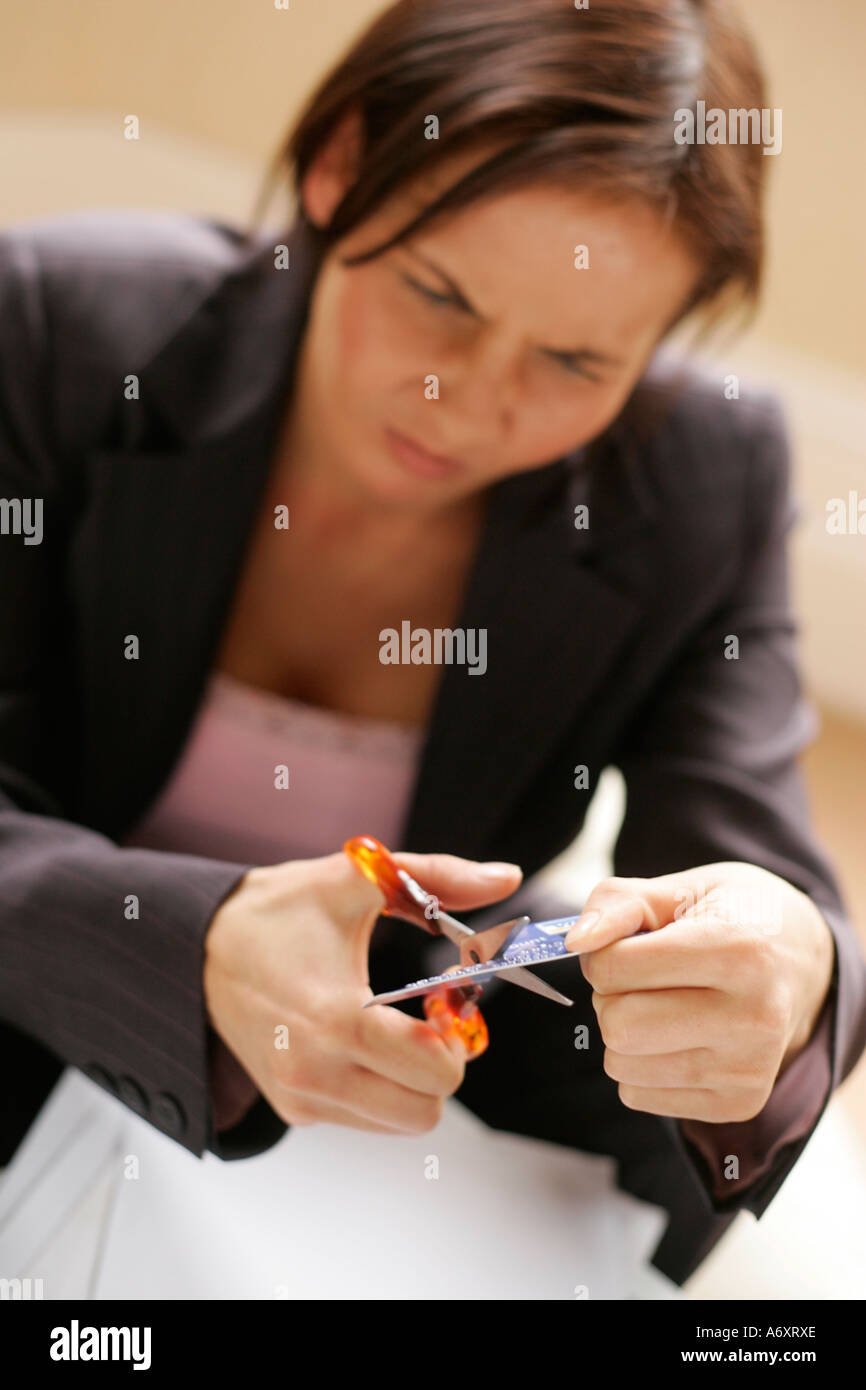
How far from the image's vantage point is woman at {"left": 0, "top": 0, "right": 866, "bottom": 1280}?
44 cm

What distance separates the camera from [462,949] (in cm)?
39

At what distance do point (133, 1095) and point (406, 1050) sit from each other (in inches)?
6.0

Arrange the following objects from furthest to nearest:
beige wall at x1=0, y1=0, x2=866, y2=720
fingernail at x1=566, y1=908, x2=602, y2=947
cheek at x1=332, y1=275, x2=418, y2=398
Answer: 1. beige wall at x1=0, y1=0, x2=866, y2=720
2. cheek at x1=332, y1=275, x2=418, y2=398
3. fingernail at x1=566, y1=908, x2=602, y2=947

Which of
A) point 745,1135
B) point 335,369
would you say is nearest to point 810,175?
point 335,369

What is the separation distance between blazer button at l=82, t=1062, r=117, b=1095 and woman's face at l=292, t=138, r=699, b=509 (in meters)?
0.33

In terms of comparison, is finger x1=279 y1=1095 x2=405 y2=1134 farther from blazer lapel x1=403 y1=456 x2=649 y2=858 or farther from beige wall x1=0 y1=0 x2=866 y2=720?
beige wall x1=0 y1=0 x2=866 y2=720

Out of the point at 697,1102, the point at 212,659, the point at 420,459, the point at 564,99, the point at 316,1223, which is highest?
the point at 564,99

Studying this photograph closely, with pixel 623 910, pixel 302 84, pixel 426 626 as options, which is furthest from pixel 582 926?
pixel 302 84

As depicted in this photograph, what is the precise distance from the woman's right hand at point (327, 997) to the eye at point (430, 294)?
27 cm

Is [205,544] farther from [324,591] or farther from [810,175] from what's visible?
[810,175]

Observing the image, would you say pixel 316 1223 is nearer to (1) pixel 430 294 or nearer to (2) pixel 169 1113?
(2) pixel 169 1113

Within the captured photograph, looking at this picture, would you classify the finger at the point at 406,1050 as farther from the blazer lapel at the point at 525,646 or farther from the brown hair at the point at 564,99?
the brown hair at the point at 564,99

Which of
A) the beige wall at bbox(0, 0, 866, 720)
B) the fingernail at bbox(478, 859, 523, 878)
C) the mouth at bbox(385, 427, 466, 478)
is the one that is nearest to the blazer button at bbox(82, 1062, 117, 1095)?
the fingernail at bbox(478, 859, 523, 878)
